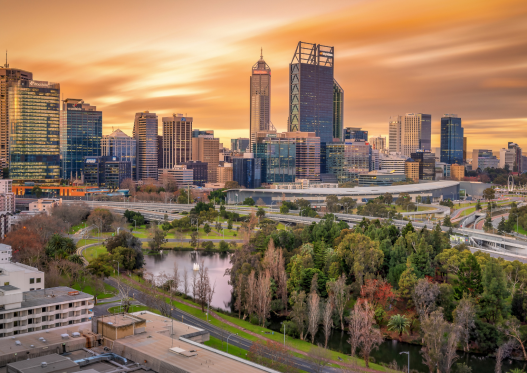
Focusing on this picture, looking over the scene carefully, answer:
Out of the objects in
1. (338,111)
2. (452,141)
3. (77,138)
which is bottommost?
(77,138)

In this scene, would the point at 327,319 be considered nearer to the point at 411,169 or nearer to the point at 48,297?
the point at 48,297

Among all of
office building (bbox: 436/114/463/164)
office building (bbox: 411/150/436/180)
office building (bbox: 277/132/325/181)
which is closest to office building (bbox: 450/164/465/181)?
office building (bbox: 411/150/436/180)

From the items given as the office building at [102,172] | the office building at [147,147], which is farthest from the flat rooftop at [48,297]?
the office building at [147,147]

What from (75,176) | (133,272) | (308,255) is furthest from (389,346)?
(75,176)

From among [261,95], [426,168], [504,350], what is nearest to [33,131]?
[261,95]

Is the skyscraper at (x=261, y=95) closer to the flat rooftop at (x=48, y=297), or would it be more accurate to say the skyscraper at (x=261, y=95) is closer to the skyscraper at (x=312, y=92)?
the skyscraper at (x=312, y=92)
